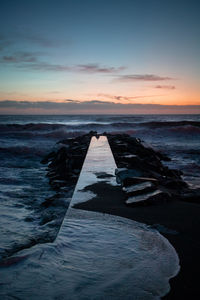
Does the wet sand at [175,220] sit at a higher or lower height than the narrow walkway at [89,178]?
lower

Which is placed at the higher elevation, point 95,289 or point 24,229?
point 95,289

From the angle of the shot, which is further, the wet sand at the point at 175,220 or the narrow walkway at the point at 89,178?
the narrow walkway at the point at 89,178

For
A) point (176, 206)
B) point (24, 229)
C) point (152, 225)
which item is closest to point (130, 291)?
point (152, 225)

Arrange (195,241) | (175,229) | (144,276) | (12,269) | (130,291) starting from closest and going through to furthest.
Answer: (130,291), (144,276), (12,269), (195,241), (175,229)

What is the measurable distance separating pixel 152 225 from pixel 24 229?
1535 millimetres

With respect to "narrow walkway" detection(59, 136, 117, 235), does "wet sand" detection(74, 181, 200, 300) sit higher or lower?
lower

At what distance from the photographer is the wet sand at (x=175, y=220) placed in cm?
134

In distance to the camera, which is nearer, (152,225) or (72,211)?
(152,225)

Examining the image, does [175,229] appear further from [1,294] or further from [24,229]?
[24,229]

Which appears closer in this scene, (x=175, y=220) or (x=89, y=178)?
(x=175, y=220)

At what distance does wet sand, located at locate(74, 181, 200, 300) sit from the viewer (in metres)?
1.34

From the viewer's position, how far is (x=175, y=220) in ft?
7.34

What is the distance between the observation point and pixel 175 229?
2.04 metres

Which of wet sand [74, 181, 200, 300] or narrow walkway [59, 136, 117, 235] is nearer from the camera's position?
wet sand [74, 181, 200, 300]
